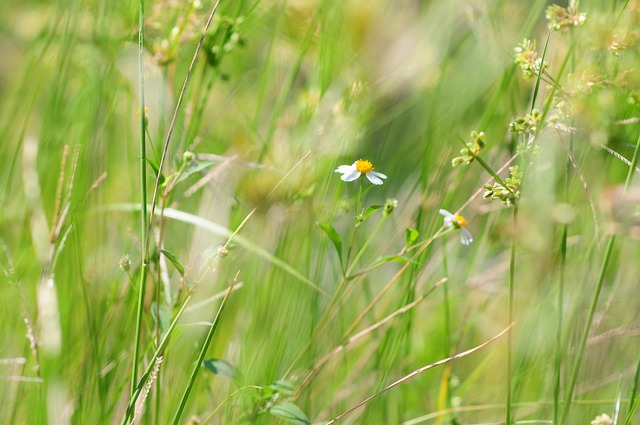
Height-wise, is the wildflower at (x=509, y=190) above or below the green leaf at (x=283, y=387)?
above

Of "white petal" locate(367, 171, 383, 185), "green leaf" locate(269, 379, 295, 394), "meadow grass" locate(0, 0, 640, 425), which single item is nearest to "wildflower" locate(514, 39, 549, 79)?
"meadow grass" locate(0, 0, 640, 425)

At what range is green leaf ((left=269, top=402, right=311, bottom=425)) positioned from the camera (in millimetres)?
663

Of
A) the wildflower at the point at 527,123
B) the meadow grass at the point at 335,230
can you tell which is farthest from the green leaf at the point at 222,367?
the wildflower at the point at 527,123

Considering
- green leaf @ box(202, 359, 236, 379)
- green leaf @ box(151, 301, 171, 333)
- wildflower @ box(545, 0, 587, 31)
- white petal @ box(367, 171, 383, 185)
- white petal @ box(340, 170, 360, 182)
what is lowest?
green leaf @ box(202, 359, 236, 379)

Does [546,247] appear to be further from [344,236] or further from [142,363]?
[344,236]

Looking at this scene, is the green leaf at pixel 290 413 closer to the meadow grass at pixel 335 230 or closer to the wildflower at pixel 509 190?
the meadow grass at pixel 335 230

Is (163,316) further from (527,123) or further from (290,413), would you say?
(527,123)

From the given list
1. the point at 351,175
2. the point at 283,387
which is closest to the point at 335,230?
the point at 351,175

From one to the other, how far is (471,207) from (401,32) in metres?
0.26

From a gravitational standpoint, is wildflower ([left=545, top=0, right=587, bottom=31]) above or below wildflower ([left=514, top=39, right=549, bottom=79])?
above

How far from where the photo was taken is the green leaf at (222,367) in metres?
0.73

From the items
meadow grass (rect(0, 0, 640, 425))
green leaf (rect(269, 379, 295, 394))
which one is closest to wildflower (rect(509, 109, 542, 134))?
meadow grass (rect(0, 0, 640, 425))

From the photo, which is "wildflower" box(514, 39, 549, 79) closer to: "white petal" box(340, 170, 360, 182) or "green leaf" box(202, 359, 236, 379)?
"white petal" box(340, 170, 360, 182)

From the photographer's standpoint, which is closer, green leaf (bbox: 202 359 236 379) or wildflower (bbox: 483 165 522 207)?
wildflower (bbox: 483 165 522 207)
